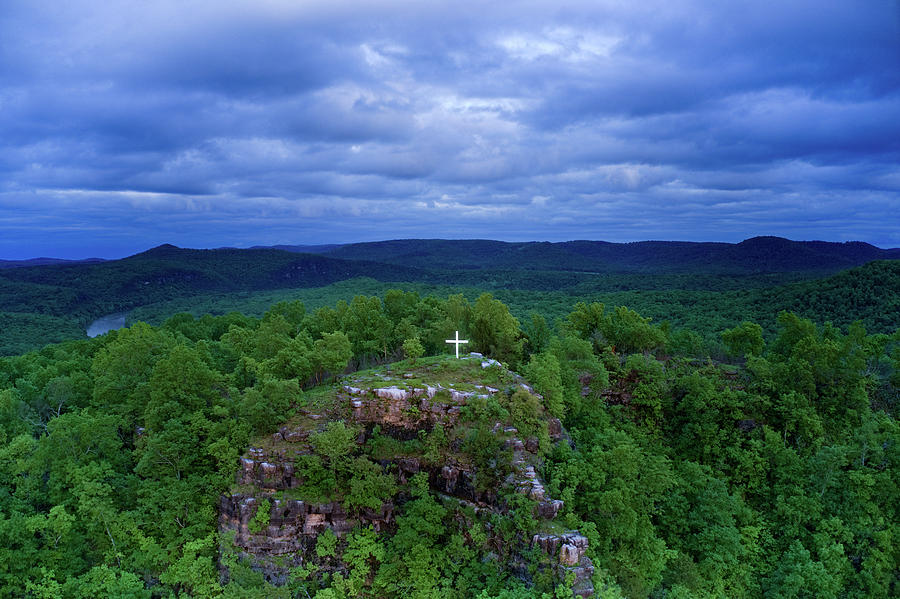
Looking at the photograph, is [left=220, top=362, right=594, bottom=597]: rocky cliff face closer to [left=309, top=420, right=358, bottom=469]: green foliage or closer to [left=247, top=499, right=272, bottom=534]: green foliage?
[left=247, top=499, right=272, bottom=534]: green foliage

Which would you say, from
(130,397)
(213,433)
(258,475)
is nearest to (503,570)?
(258,475)

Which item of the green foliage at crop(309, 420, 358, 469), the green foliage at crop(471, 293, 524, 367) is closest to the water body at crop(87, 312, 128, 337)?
the green foliage at crop(471, 293, 524, 367)

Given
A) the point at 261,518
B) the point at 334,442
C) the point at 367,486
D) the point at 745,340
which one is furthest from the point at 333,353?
the point at 745,340

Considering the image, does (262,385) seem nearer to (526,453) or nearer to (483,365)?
(483,365)

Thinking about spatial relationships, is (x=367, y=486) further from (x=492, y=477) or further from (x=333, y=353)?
(x=333, y=353)

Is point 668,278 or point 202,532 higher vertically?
point 668,278
